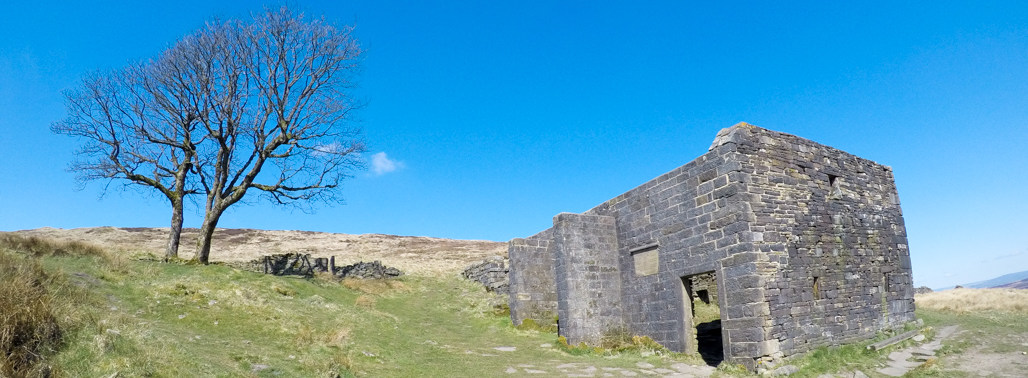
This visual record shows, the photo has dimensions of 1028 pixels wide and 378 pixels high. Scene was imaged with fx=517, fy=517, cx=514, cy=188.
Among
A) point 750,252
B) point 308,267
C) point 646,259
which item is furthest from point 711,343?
point 308,267

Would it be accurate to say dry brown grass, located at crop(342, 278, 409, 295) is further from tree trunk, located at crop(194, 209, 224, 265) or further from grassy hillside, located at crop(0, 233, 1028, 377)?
tree trunk, located at crop(194, 209, 224, 265)

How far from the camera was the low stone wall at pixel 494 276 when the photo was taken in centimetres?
2286

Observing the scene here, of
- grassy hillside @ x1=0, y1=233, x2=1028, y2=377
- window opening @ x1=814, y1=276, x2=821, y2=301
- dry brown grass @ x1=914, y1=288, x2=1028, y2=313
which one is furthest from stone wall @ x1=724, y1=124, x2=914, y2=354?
dry brown grass @ x1=914, y1=288, x2=1028, y2=313

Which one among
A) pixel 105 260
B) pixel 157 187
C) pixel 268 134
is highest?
pixel 268 134

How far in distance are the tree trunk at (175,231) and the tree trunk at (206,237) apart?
0.78m

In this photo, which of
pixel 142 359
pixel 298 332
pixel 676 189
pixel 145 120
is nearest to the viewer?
pixel 142 359

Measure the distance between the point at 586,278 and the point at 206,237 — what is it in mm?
14306

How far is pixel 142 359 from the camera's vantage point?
652 cm

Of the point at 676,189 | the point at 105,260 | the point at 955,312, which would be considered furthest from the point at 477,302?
the point at 955,312

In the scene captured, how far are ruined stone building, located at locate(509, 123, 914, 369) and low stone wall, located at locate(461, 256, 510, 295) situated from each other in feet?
25.0

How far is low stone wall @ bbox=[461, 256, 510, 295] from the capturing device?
22.9 metres

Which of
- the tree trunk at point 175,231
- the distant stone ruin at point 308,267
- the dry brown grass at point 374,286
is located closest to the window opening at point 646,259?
the dry brown grass at point 374,286

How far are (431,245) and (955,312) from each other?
4049 cm

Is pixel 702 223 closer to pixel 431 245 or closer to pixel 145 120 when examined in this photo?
pixel 145 120
